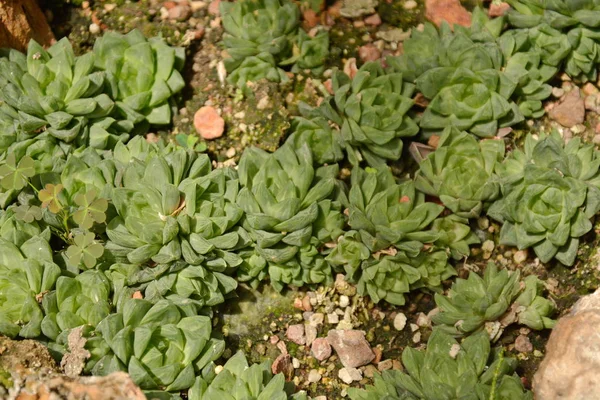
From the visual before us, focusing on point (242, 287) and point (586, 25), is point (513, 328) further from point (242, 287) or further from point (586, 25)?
point (586, 25)

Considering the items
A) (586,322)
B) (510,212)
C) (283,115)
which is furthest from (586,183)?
(283,115)

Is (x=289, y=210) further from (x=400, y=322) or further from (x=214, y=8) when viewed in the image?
(x=214, y=8)

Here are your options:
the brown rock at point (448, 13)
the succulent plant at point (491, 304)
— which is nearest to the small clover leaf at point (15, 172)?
the succulent plant at point (491, 304)

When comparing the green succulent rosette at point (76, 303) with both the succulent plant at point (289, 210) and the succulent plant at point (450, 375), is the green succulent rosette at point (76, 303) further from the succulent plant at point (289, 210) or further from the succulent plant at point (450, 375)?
the succulent plant at point (450, 375)

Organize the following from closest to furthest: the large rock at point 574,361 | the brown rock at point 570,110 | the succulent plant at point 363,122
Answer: the large rock at point 574,361 < the succulent plant at point 363,122 < the brown rock at point 570,110

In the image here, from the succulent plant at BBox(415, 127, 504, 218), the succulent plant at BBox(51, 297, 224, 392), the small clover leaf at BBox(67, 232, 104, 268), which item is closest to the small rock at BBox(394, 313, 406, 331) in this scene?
the succulent plant at BBox(415, 127, 504, 218)

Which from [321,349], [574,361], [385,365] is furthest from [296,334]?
[574,361]
